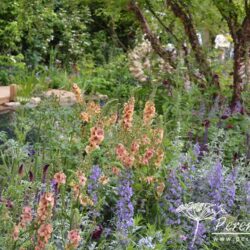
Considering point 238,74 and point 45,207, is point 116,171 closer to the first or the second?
point 45,207

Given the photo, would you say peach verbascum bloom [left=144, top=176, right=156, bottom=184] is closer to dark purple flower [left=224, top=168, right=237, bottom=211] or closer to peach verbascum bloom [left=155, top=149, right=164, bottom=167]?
peach verbascum bloom [left=155, top=149, right=164, bottom=167]

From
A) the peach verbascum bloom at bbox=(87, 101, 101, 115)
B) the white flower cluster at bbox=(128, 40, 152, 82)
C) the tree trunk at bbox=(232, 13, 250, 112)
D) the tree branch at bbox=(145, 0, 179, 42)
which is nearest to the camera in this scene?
the peach verbascum bloom at bbox=(87, 101, 101, 115)

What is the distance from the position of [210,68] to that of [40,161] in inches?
136

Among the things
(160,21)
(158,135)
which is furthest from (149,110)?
(160,21)

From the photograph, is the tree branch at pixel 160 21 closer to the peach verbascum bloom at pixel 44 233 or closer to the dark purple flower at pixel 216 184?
the dark purple flower at pixel 216 184

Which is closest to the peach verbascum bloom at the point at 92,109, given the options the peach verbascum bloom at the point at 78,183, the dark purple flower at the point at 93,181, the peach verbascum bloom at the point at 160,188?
the dark purple flower at the point at 93,181

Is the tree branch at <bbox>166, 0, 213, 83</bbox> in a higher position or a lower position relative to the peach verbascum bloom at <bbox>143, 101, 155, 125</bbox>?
higher

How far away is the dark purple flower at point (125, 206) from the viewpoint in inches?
93.7

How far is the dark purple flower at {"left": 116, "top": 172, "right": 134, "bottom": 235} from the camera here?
7.81 feet

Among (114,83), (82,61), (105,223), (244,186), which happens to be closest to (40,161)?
(105,223)

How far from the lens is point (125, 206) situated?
255 cm

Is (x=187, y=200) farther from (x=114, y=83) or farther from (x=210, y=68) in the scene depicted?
(x=114, y=83)

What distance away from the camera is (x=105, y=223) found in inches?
106

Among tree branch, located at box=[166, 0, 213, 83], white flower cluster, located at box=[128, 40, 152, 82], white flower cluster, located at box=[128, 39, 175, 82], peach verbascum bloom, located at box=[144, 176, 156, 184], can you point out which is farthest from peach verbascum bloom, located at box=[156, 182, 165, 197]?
white flower cluster, located at box=[128, 40, 152, 82]
